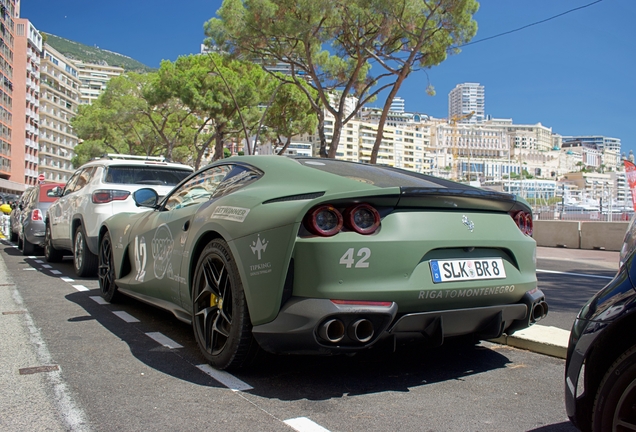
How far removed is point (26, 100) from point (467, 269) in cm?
11178

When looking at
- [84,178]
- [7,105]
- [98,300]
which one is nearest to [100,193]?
[84,178]

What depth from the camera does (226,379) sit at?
3.55m

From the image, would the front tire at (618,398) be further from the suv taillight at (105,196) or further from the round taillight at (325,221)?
the suv taillight at (105,196)

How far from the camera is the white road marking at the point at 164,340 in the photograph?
443 cm

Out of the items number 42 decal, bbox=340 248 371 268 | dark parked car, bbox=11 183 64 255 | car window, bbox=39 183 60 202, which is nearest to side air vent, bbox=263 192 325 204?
number 42 decal, bbox=340 248 371 268

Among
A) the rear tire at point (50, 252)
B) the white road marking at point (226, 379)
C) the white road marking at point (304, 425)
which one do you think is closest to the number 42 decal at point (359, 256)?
the white road marking at point (304, 425)

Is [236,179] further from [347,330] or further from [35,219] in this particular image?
[35,219]

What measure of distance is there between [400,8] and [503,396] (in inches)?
865

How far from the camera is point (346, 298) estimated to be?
306 centimetres

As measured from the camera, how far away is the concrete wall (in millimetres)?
17438

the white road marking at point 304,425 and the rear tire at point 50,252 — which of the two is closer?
the white road marking at point 304,425

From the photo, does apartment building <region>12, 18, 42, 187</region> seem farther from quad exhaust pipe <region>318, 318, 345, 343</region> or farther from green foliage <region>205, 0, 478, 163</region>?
quad exhaust pipe <region>318, 318, 345, 343</region>

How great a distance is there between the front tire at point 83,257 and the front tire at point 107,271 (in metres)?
1.93

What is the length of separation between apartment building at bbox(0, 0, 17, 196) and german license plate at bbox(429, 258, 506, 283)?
302 feet
